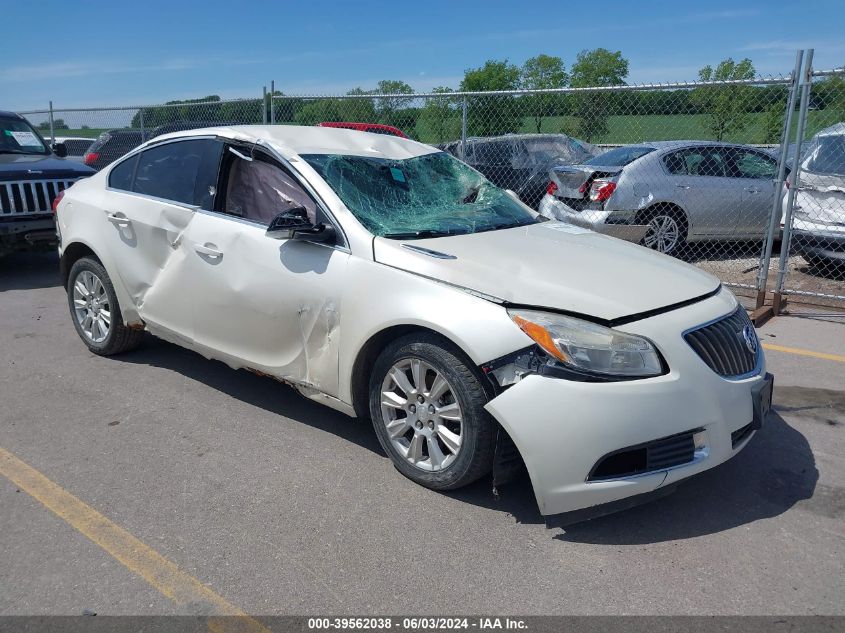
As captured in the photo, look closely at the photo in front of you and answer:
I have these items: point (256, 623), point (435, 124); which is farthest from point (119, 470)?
point (435, 124)

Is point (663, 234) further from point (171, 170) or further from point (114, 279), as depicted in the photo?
point (114, 279)

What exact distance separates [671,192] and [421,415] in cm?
659

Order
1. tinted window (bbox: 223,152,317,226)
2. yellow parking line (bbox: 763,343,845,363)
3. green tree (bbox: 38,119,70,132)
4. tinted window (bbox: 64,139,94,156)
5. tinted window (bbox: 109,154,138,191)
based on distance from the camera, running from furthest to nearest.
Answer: tinted window (bbox: 64,139,94,156), green tree (bbox: 38,119,70,132), yellow parking line (bbox: 763,343,845,363), tinted window (bbox: 109,154,138,191), tinted window (bbox: 223,152,317,226)

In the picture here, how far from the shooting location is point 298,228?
3910mm

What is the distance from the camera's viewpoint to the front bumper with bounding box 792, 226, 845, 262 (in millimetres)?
7801

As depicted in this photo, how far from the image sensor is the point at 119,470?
3.85 meters

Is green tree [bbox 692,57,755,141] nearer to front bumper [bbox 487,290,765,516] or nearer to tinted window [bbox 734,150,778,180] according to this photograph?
tinted window [bbox 734,150,778,180]

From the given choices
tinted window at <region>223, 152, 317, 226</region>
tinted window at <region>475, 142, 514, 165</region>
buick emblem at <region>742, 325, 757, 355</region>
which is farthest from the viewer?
tinted window at <region>475, 142, 514, 165</region>

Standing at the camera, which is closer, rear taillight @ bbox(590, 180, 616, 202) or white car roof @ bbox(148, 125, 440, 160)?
white car roof @ bbox(148, 125, 440, 160)

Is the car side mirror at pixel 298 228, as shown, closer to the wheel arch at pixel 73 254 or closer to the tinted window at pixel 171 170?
the tinted window at pixel 171 170

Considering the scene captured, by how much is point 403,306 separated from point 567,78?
38.4 meters

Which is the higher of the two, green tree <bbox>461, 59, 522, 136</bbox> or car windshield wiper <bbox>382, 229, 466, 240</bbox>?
green tree <bbox>461, 59, 522, 136</bbox>

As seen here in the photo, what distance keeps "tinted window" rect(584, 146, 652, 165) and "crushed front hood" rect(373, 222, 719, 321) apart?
17.4 feet

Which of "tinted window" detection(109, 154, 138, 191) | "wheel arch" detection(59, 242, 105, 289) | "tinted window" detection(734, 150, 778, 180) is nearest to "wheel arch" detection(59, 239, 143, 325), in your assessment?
"wheel arch" detection(59, 242, 105, 289)
